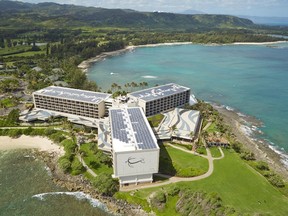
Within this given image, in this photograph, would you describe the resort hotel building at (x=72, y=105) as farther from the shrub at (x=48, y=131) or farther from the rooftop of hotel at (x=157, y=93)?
the rooftop of hotel at (x=157, y=93)

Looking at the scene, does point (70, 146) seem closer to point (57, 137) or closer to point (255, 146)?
point (57, 137)

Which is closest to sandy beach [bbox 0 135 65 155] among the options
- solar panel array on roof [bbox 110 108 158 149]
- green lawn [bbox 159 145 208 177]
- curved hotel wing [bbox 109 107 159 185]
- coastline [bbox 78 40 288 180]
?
solar panel array on roof [bbox 110 108 158 149]

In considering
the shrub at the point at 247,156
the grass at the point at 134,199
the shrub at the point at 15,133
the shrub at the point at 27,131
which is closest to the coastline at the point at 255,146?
the shrub at the point at 247,156

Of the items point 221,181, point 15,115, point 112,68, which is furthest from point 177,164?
point 112,68

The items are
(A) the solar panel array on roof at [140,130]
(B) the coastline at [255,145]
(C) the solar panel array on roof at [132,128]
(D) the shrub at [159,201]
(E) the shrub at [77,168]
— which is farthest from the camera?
(B) the coastline at [255,145]

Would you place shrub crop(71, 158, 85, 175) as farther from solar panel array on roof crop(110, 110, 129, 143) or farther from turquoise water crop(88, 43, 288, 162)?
turquoise water crop(88, 43, 288, 162)

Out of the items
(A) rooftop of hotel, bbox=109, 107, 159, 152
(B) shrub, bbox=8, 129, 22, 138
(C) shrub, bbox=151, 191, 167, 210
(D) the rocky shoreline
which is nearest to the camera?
(D) the rocky shoreline
